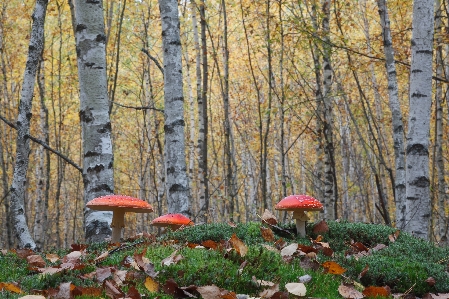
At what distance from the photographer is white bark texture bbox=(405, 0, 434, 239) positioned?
5422mm

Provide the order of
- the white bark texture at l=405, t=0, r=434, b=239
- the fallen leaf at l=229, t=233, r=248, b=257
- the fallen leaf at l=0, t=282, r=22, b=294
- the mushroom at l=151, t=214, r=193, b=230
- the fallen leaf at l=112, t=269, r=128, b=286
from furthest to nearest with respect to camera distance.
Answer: the white bark texture at l=405, t=0, r=434, b=239
the mushroom at l=151, t=214, r=193, b=230
the fallen leaf at l=229, t=233, r=248, b=257
the fallen leaf at l=112, t=269, r=128, b=286
the fallen leaf at l=0, t=282, r=22, b=294

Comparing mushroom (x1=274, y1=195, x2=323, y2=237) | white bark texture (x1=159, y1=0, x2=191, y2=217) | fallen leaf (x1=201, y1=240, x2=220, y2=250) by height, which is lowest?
fallen leaf (x1=201, y1=240, x2=220, y2=250)

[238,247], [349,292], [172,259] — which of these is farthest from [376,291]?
[172,259]

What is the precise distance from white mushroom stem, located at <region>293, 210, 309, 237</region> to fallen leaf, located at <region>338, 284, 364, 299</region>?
135 cm

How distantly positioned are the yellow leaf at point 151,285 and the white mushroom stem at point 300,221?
1.95m

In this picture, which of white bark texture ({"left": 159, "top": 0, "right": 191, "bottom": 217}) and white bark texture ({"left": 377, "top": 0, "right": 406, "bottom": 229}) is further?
white bark texture ({"left": 377, "top": 0, "right": 406, "bottom": 229})

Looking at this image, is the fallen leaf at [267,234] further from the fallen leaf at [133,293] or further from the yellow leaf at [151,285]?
the fallen leaf at [133,293]

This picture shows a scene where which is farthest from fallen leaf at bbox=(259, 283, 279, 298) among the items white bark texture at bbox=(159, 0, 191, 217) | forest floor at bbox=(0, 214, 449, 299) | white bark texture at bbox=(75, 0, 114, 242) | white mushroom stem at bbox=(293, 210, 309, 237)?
white bark texture at bbox=(159, 0, 191, 217)

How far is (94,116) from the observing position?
17.1ft

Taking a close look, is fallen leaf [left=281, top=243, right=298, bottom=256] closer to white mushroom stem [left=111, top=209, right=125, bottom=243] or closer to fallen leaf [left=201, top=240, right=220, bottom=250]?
fallen leaf [left=201, top=240, right=220, bottom=250]

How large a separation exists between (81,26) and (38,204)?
30.9ft

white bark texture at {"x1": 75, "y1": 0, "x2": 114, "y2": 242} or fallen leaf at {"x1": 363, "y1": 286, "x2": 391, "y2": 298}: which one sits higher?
white bark texture at {"x1": 75, "y1": 0, "x2": 114, "y2": 242}

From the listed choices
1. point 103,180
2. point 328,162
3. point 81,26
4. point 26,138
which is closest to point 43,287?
point 103,180

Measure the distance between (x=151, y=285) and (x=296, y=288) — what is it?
85 centimetres
